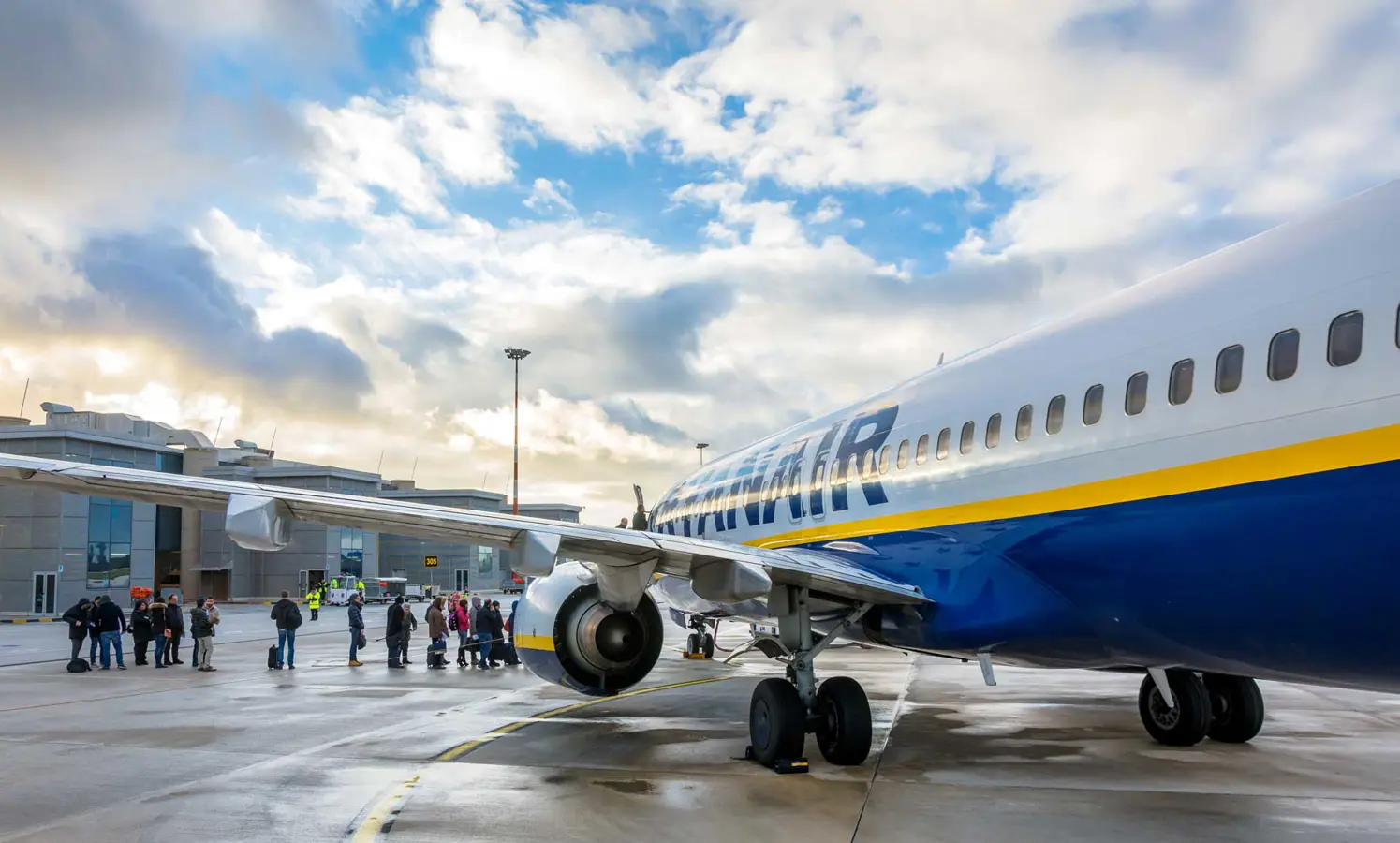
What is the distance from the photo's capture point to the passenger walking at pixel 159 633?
21.9m

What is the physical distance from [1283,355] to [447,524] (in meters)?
6.29

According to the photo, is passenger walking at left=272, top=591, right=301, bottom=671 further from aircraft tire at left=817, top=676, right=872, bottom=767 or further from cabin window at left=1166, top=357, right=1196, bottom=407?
cabin window at left=1166, top=357, right=1196, bottom=407

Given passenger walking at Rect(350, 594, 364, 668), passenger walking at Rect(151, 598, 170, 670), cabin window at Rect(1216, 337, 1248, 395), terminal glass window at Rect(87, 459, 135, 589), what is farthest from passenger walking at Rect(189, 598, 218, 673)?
terminal glass window at Rect(87, 459, 135, 589)

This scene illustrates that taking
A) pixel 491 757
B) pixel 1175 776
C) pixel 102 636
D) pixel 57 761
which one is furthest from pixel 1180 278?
pixel 102 636

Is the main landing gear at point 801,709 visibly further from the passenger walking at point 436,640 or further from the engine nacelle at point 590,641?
Answer: the passenger walking at point 436,640

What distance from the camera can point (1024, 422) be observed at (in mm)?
8211

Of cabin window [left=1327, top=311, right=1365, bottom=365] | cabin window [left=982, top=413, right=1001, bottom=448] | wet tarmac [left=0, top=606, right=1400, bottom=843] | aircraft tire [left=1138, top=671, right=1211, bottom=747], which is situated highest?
cabin window [left=1327, top=311, right=1365, bottom=365]

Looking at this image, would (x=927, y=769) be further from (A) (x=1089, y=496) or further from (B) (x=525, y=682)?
(B) (x=525, y=682)

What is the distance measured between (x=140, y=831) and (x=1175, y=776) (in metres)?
8.27

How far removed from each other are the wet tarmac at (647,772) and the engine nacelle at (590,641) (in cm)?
74

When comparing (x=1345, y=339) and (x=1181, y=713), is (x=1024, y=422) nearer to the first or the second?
(x=1345, y=339)

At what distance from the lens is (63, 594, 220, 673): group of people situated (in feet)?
68.7

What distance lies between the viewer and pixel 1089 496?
7.29 m

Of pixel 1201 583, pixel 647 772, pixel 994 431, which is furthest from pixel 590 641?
pixel 1201 583
